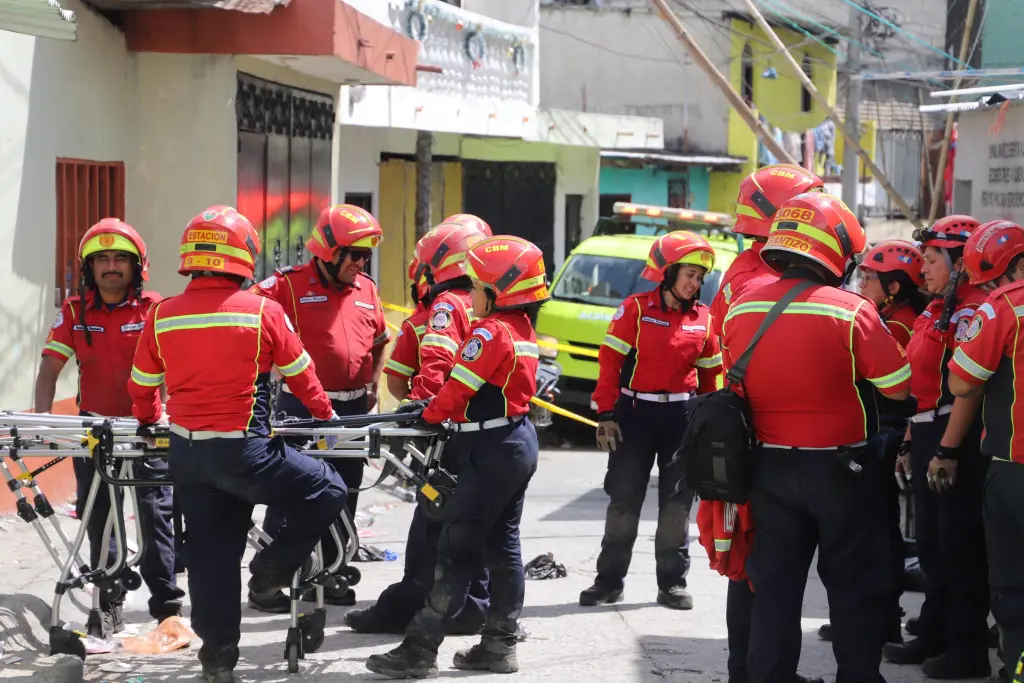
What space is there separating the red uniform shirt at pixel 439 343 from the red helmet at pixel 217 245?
1.06 meters

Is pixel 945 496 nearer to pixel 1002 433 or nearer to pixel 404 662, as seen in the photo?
pixel 1002 433

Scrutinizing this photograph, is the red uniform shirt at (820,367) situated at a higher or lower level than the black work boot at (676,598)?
higher

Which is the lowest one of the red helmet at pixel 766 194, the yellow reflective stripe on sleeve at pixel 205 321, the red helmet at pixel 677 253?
the yellow reflective stripe on sleeve at pixel 205 321

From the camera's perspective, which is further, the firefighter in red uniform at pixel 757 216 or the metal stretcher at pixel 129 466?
the firefighter in red uniform at pixel 757 216

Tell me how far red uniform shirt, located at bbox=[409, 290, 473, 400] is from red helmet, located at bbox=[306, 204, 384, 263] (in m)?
0.72

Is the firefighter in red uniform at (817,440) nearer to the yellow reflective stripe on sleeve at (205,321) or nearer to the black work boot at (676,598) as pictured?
the yellow reflective stripe on sleeve at (205,321)

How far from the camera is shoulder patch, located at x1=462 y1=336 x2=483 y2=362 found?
6062 mm

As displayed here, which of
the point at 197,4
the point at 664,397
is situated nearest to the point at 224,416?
the point at 664,397

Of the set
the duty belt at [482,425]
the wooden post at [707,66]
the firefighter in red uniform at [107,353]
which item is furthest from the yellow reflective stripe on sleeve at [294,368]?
the wooden post at [707,66]

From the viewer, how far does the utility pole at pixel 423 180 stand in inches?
620

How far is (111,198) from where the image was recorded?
32.2ft

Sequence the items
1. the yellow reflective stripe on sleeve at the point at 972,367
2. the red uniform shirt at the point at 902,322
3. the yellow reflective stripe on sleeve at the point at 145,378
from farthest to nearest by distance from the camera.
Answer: the red uniform shirt at the point at 902,322
the yellow reflective stripe on sleeve at the point at 145,378
the yellow reflective stripe on sleeve at the point at 972,367

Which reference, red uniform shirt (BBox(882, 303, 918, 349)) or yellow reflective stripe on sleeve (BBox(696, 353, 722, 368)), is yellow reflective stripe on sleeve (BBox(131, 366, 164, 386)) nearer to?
yellow reflective stripe on sleeve (BBox(696, 353, 722, 368))

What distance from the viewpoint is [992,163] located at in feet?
33.9
